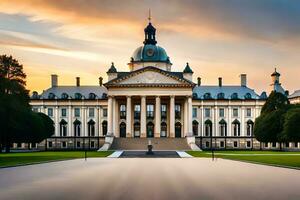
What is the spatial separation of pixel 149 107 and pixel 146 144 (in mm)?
22805

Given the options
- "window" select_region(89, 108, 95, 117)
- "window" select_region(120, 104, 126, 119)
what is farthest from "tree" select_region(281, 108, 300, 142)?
"window" select_region(89, 108, 95, 117)

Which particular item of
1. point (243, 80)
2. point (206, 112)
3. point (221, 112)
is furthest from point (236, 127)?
point (243, 80)

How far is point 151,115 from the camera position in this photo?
12450cm

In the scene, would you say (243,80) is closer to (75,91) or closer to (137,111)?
(137,111)

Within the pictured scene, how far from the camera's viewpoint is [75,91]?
137 meters

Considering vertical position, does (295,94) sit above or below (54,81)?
below

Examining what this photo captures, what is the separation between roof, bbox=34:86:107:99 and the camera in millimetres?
134875

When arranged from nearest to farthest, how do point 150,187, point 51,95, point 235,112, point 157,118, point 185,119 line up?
point 150,187 → point 157,118 → point 185,119 → point 235,112 → point 51,95

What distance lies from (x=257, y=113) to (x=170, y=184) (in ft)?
353

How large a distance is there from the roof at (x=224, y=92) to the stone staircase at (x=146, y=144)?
29615 mm

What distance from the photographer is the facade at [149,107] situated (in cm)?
11419

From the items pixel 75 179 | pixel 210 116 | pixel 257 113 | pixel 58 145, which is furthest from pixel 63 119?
pixel 75 179

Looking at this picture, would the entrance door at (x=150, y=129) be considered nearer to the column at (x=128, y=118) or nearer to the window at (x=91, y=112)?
the column at (x=128, y=118)

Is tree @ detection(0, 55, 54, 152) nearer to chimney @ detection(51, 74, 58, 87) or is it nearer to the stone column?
the stone column
